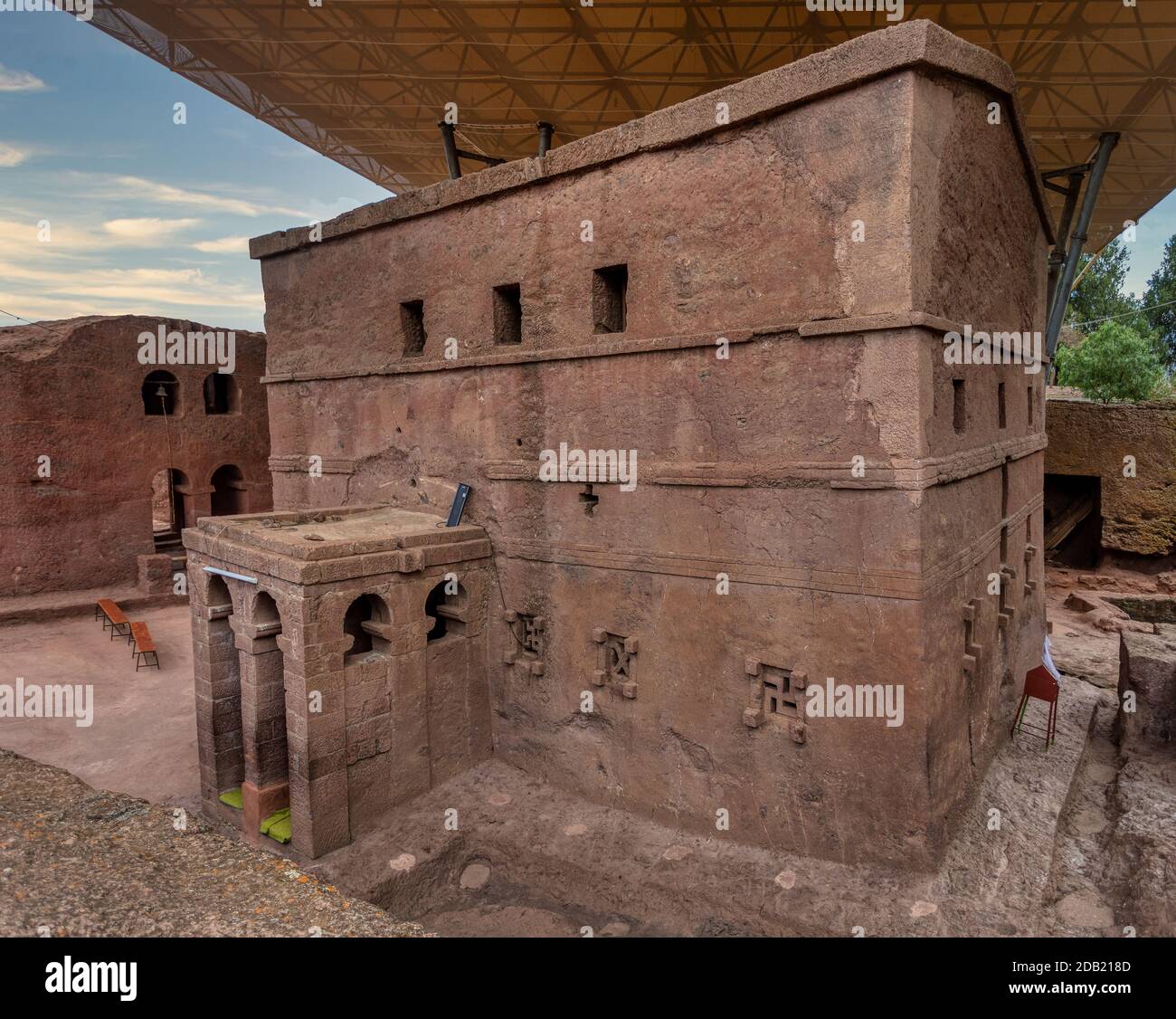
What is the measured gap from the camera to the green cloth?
784cm

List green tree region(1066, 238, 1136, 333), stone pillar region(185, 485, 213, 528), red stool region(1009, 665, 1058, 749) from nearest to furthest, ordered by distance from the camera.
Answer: red stool region(1009, 665, 1058, 749)
stone pillar region(185, 485, 213, 528)
green tree region(1066, 238, 1136, 333)

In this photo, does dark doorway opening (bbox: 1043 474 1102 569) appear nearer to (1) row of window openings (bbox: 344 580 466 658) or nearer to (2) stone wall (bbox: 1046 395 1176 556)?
(2) stone wall (bbox: 1046 395 1176 556)

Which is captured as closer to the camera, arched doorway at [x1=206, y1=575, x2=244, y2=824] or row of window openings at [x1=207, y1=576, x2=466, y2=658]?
row of window openings at [x1=207, y1=576, x2=466, y2=658]

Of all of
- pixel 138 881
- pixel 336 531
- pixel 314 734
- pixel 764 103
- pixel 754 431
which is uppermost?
pixel 764 103

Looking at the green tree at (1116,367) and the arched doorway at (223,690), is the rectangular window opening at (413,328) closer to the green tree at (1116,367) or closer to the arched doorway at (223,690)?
the arched doorway at (223,690)

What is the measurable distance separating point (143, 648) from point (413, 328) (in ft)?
25.4

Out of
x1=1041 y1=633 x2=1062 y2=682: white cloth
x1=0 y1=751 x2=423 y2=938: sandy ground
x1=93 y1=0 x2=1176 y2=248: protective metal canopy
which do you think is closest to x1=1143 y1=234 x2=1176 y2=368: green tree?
x1=93 y1=0 x2=1176 y2=248: protective metal canopy

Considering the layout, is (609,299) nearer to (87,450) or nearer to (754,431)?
(754,431)

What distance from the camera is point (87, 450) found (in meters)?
16.1

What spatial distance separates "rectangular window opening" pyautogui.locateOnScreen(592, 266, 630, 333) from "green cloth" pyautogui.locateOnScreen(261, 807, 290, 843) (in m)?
6.01

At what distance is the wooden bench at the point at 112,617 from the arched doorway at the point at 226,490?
4.19 m

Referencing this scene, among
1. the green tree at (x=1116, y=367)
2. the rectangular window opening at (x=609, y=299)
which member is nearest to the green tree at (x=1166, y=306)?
the green tree at (x=1116, y=367)

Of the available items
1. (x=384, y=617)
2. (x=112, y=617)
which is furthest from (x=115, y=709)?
(x=384, y=617)

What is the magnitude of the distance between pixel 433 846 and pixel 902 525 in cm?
538
